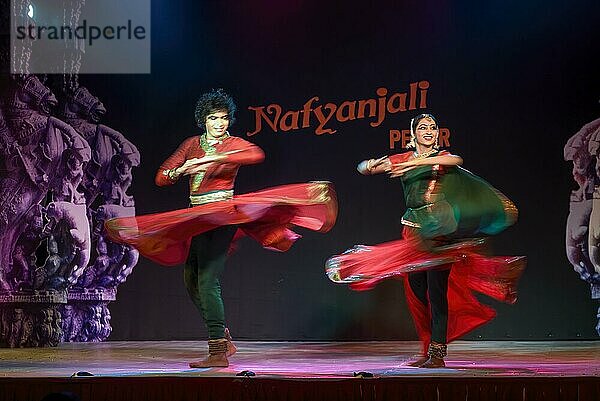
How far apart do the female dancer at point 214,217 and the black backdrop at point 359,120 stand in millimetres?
1409

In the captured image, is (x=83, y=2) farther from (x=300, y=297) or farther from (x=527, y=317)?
(x=527, y=317)

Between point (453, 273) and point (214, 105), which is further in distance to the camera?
point (453, 273)

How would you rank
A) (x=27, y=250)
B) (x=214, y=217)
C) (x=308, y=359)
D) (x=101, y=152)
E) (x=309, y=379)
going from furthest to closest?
(x=101, y=152)
(x=27, y=250)
(x=308, y=359)
(x=214, y=217)
(x=309, y=379)

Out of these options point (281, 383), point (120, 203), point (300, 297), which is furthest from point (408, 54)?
point (281, 383)

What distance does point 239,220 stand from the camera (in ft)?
13.5

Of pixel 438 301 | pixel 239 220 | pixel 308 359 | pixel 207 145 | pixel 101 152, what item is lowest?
pixel 308 359

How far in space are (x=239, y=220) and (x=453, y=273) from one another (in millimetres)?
1097

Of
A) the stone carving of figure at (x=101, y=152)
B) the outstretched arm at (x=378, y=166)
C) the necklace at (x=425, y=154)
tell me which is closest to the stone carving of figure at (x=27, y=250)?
the stone carving of figure at (x=101, y=152)

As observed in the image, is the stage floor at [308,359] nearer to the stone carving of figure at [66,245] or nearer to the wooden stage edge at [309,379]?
the wooden stage edge at [309,379]

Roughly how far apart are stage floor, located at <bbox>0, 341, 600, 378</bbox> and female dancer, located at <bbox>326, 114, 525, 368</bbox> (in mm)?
239

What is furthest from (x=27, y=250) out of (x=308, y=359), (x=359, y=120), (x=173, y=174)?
(x=359, y=120)

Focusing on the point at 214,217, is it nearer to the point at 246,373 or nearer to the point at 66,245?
the point at 246,373

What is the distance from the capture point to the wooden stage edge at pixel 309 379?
362cm

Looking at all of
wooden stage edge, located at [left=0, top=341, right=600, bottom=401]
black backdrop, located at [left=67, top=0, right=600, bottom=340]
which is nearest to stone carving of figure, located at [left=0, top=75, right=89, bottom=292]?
black backdrop, located at [left=67, top=0, right=600, bottom=340]
